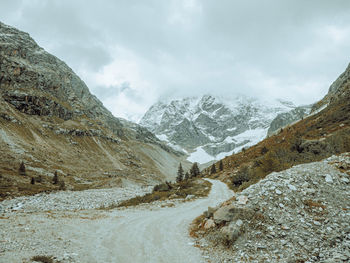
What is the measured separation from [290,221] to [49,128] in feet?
468

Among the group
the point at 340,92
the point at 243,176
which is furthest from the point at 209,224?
the point at 340,92

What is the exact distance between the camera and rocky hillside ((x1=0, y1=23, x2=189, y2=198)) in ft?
257

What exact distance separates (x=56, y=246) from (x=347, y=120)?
55.1 m

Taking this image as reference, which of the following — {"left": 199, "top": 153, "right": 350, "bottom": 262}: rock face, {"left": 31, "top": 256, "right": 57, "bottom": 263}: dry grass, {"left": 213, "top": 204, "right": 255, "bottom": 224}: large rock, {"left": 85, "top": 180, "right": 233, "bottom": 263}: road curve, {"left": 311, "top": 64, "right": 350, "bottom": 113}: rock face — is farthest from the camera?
{"left": 311, "top": 64, "right": 350, "bottom": 113}: rock face

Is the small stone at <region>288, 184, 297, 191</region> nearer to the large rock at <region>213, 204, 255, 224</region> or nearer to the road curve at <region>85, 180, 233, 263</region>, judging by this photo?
the large rock at <region>213, 204, 255, 224</region>

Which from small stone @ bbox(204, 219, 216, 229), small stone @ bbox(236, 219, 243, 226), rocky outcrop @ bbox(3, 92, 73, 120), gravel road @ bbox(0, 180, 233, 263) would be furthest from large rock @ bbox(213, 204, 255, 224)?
rocky outcrop @ bbox(3, 92, 73, 120)

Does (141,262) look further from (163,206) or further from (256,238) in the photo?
(163,206)

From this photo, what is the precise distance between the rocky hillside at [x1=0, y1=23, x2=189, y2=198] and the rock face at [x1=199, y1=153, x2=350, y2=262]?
187 ft

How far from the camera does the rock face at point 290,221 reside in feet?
27.6

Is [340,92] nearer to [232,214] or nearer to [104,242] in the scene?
[232,214]

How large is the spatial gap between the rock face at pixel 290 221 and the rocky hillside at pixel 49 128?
187ft

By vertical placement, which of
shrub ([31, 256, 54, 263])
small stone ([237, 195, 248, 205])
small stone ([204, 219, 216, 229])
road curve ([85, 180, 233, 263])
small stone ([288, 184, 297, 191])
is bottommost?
road curve ([85, 180, 233, 263])

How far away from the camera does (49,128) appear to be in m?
127

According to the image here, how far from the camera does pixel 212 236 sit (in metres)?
11.0
